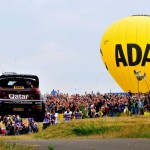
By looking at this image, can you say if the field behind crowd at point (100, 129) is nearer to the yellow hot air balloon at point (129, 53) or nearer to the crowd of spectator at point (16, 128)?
the crowd of spectator at point (16, 128)

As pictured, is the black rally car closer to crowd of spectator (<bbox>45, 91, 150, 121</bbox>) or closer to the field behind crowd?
the field behind crowd

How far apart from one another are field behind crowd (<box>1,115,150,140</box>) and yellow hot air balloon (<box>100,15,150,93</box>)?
30870mm

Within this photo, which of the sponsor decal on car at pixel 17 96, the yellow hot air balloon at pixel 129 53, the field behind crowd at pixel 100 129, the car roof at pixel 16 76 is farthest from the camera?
the yellow hot air balloon at pixel 129 53

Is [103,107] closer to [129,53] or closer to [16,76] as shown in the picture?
[129,53]

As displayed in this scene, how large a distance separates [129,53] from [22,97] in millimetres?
49102

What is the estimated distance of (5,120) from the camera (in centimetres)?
3669

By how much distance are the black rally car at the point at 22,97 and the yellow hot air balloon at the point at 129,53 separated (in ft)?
154

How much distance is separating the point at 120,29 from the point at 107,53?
10.1 ft

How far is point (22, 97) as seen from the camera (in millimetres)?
14398

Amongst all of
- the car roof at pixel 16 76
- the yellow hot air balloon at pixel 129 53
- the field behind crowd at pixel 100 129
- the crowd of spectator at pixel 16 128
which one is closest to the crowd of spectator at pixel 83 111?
the crowd of spectator at pixel 16 128

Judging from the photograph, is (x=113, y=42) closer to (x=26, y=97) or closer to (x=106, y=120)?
(x=106, y=120)

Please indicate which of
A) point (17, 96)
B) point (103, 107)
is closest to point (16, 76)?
point (17, 96)

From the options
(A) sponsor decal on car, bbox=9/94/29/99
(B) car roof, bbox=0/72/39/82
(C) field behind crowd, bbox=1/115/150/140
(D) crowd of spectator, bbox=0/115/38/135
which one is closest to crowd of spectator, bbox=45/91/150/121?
(D) crowd of spectator, bbox=0/115/38/135

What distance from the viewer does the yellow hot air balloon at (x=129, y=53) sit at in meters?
62.8
